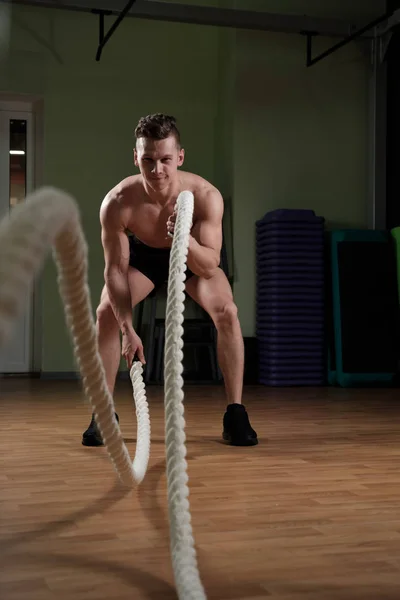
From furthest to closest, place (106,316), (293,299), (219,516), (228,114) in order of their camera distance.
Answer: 1. (228,114)
2. (293,299)
3. (106,316)
4. (219,516)

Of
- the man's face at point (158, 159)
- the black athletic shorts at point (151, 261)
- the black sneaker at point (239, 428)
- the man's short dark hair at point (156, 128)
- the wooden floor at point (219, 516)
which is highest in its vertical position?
the man's short dark hair at point (156, 128)

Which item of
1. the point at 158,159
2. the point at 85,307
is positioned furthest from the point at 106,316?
the point at 85,307

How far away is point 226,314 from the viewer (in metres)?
2.71

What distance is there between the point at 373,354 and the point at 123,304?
3118mm

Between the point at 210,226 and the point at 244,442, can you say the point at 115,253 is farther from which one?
the point at 244,442

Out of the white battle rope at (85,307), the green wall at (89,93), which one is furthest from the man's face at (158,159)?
the green wall at (89,93)

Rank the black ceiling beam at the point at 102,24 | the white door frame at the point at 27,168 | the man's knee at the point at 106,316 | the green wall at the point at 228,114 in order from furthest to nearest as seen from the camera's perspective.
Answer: the white door frame at the point at 27,168 → the green wall at the point at 228,114 → the black ceiling beam at the point at 102,24 → the man's knee at the point at 106,316

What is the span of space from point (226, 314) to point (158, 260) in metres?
0.34

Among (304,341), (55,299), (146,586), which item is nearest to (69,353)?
(55,299)

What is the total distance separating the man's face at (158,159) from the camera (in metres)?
2.43

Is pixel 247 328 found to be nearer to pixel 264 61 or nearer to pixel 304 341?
pixel 304 341

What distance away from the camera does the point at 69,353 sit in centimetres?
585

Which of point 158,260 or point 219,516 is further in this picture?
point 158,260

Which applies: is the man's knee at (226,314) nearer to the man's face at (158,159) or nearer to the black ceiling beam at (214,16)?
the man's face at (158,159)
